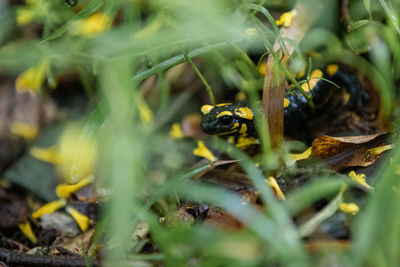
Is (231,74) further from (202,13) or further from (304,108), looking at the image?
(202,13)

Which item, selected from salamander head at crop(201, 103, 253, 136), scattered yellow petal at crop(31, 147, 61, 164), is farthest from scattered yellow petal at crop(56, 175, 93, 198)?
salamander head at crop(201, 103, 253, 136)

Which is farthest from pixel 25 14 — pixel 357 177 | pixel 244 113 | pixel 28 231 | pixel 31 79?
pixel 357 177

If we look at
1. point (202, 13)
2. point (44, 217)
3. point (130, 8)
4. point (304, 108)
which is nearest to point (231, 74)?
point (304, 108)

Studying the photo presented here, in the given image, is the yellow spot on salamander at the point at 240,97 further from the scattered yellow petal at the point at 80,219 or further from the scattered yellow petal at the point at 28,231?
the scattered yellow petal at the point at 28,231

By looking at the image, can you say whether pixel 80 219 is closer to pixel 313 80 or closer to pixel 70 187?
pixel 70 187

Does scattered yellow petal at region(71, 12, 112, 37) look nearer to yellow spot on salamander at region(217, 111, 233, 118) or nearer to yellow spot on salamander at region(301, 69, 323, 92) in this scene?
yellow spot on salamander at region(217, 111, 233, 118)

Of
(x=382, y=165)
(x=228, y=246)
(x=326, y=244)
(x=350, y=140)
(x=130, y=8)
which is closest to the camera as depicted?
(x=228, y=246)
